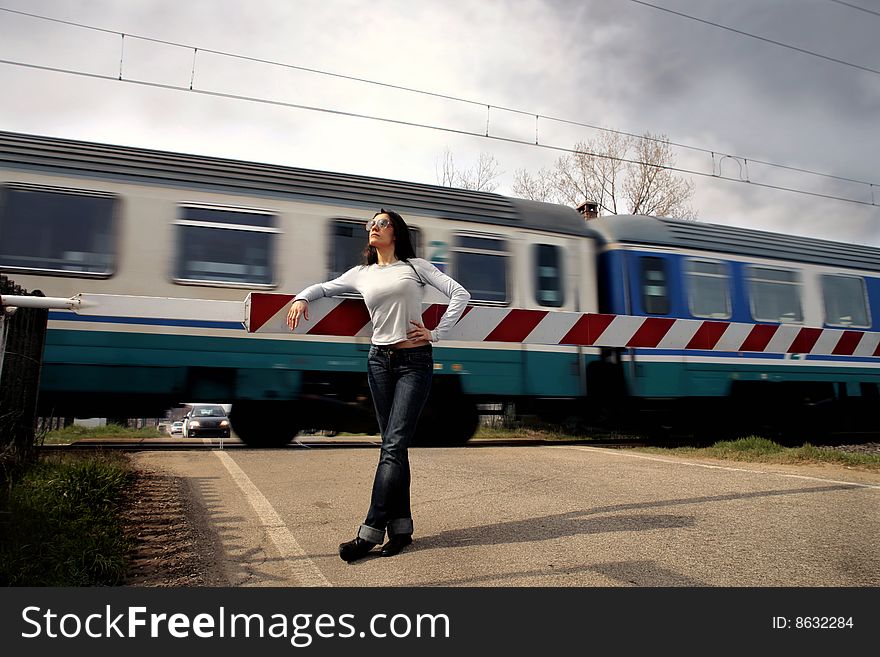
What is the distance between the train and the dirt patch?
3.27 meters

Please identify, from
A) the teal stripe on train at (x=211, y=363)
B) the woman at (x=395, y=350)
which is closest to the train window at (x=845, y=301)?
the teal stripe on train at (x=211, y=363)

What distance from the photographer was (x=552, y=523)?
4.20m

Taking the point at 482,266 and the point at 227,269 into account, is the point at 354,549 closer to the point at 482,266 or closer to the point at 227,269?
the point at 227,269

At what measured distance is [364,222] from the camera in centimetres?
952

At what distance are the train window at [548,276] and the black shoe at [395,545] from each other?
696cm

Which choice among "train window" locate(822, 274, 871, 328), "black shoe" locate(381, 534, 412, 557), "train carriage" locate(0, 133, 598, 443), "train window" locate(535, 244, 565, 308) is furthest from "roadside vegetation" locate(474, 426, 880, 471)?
"black shoe" locate(381, 534, 412, 557)

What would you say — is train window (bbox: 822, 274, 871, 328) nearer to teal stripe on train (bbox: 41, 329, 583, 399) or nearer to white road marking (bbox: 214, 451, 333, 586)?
teal stripe on train (bbox: 41, 329, 583, 399)

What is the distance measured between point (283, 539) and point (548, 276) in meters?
7.26

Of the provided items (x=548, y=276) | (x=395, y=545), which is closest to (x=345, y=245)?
(x=548, y=276)

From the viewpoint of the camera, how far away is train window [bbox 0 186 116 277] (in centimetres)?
811

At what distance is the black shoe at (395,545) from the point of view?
3.49 metres

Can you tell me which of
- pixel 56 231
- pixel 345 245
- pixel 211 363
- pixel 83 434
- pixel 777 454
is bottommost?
pixel 83 434
